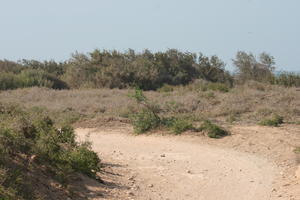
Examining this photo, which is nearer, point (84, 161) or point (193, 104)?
point (84, 161)

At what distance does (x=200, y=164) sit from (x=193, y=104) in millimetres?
8069

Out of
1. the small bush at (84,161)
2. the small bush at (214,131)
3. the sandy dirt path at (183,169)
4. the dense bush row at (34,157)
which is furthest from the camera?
the small bush at (214,131)

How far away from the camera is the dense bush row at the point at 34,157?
244 inches

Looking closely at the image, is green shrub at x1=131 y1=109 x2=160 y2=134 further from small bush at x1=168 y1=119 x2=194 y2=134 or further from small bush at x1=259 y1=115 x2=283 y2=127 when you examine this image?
small bush at x1=259 y1=115 x2=283 y2=127

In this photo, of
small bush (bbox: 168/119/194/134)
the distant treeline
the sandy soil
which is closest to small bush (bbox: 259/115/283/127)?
the sandy soil

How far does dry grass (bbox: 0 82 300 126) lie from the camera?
53.5ft

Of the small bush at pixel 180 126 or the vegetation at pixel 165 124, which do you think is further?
the small bush at pixel 180 126

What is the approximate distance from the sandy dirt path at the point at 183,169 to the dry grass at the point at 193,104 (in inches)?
125

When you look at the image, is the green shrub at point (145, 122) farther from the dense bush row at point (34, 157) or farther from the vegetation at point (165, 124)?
the dense bush row at point (34, 157)

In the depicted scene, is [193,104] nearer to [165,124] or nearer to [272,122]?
[165,124]

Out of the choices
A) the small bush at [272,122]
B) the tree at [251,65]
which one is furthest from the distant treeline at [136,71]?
the small bush at [272,122]

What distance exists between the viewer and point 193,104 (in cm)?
1819

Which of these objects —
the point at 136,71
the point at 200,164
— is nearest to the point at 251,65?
the point at 136,71

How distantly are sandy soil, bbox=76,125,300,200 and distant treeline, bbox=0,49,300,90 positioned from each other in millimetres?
13753
